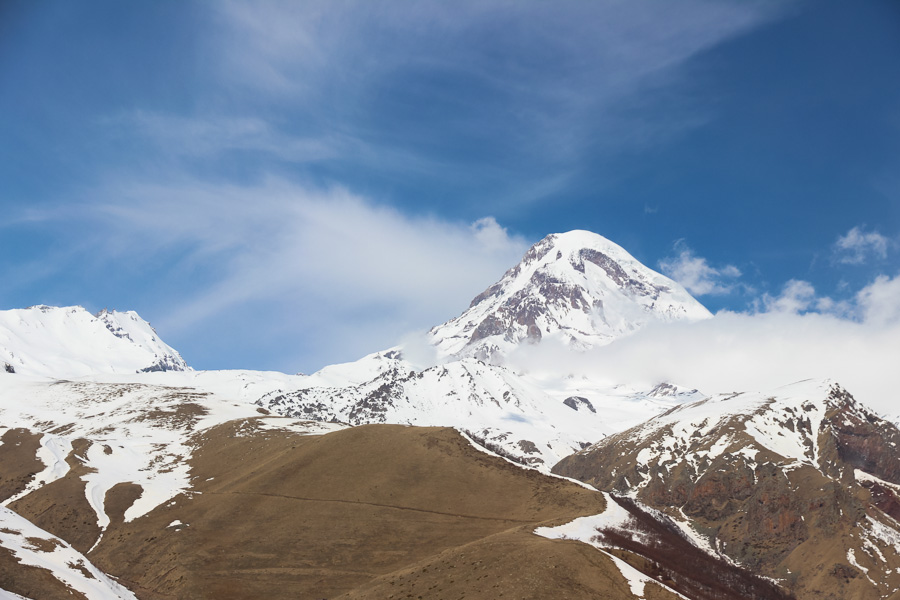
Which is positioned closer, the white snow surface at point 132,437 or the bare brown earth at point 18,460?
the white snow surface at point 132,437

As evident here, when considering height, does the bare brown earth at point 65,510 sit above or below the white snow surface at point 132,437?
below

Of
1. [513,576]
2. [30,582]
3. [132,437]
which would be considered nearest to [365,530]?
[513,576]

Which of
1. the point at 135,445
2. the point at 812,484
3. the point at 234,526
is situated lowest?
the point at 234,526

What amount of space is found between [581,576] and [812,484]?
6702 inches

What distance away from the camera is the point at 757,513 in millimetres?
197625

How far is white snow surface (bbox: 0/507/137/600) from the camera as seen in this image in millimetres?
56500

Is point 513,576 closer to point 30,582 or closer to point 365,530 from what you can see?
point 365,530

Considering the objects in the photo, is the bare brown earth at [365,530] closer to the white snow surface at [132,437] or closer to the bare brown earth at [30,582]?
the white snow surface at [132,437]

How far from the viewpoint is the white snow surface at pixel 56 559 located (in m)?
56.5

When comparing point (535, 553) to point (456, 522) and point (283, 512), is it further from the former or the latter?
point (283, 512)

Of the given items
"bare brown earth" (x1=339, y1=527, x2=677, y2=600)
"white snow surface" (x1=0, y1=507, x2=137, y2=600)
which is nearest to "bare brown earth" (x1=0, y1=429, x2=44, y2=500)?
"white snow surface" (x1=0, y1=507, x2=137, y2=600)

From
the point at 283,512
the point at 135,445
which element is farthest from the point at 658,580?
the point at 135,445

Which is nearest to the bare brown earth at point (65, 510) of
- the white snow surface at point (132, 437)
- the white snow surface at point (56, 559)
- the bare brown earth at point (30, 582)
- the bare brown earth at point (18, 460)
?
Answer: the white snow surface at point (132, 437)

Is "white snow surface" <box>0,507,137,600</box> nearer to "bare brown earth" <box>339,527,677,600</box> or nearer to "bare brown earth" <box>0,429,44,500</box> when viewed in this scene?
"bare brown earth" <box>339,527,677,600</box>
